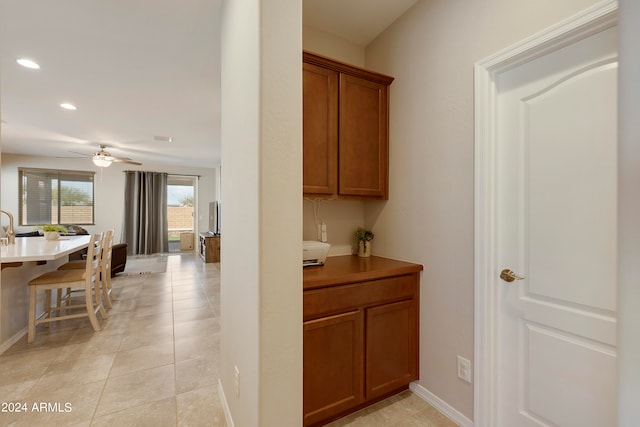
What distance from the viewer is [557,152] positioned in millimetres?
1312

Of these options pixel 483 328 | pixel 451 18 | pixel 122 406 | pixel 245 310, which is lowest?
pixel 122 406

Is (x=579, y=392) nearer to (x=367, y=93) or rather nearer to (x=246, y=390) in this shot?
(x=246, y=390)

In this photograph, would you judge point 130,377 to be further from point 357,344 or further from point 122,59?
point 122,59

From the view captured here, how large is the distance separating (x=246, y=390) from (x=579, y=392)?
4.86ft

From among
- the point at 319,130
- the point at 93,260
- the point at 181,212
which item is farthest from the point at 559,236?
the point at 181,212

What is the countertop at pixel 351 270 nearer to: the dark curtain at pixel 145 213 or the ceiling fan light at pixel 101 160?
the ceiling fan light at pixel 101 160

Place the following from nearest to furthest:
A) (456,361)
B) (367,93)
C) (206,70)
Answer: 1. (456,361)
2. (367,93)
3. (206,70)

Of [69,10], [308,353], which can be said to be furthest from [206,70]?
[308,353]

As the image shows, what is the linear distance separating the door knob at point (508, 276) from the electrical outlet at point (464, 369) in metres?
0.54

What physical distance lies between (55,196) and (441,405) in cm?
913

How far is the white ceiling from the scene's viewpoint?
1970 millimetres

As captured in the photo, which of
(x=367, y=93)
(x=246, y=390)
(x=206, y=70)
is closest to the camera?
(x=246, y=390)

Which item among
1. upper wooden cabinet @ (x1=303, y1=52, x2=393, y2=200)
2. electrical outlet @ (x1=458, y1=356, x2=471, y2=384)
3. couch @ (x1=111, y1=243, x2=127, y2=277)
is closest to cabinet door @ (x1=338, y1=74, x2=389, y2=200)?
upper wooden cabinet @ (x1=303, y1=52, x2=393, y2=200)

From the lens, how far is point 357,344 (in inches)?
65.4
